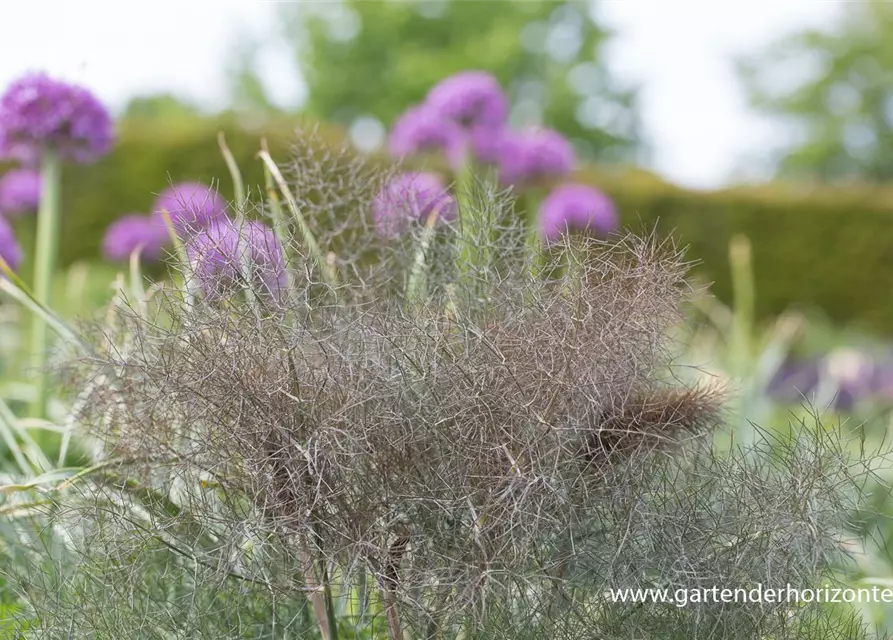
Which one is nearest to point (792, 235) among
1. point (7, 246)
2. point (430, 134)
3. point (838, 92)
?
point (430, 134)

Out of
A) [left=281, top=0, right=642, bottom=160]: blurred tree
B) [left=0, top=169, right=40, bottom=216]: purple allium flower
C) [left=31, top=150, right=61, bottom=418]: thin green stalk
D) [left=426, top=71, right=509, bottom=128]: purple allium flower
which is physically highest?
[left=281, top=0, right=642, bottom=160]: blurred tree

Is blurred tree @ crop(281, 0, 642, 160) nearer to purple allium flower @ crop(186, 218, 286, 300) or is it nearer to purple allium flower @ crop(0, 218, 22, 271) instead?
purple allium flower @ crop(0, 218, 22, 271)

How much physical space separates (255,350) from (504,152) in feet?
10.8

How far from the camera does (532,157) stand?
4531 millimetres

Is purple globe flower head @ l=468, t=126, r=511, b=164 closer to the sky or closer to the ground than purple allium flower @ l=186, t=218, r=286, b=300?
closer to the sky

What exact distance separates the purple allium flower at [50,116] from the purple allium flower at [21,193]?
2.18 m

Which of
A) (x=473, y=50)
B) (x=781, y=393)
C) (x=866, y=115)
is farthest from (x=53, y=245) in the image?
(x=866, y=115)

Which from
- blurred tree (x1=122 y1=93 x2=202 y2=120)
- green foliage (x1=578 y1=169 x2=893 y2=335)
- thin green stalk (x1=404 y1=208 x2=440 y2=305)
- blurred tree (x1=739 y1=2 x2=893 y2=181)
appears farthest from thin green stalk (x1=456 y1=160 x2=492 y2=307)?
blurred tree (x1=122 y1=93 x2=202 y2=120)

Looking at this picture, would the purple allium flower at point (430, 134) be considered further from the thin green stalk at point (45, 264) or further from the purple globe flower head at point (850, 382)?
the purple globe flower head at point (850, 382)

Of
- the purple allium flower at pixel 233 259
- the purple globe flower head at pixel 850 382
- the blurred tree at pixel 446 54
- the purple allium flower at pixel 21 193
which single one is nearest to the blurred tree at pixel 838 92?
the blurred tree at pixel 446 54

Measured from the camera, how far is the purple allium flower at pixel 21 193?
15.6 ft

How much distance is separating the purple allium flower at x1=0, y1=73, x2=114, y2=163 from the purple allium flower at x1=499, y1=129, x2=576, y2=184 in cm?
208

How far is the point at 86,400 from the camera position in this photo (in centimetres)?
156

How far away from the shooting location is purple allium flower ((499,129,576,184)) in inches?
172
